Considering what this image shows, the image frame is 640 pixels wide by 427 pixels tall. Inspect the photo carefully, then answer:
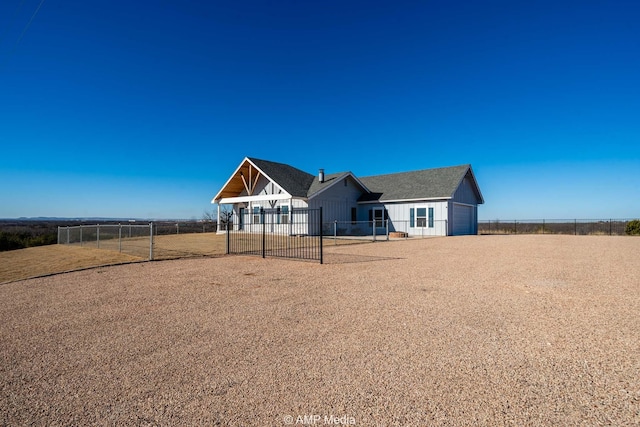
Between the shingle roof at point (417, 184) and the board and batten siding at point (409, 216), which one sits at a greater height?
the shingle roof at point (417, 184)

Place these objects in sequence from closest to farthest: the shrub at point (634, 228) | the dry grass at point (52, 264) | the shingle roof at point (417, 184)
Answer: the dry grass at point (52, 264) < the shingle roof at point (417, 184) < the shrub at point (634, 228)

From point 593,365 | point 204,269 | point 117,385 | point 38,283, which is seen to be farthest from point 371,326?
point 38,283

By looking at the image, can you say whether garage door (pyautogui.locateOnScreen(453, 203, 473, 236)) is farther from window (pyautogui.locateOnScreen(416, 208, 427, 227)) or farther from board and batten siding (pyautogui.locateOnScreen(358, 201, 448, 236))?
window (pyautogui.locateOnScreen(416, 208, 427, 227))

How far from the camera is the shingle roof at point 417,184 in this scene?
2513 cm

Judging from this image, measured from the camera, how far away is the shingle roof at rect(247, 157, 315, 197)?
24625 mm

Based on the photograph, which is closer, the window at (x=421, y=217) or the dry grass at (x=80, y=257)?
the dry grass at (x=80, y=257)

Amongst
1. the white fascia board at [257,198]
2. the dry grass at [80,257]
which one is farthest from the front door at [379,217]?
the dry grass at [80,257]

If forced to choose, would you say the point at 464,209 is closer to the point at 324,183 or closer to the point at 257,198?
the point at 324,183

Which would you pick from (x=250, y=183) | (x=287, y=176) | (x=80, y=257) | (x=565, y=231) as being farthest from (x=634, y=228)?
(x=80, y=257)

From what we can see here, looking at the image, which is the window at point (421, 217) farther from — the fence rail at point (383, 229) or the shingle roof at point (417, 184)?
the shingle roof at point (417, 184)

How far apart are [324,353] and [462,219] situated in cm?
2565

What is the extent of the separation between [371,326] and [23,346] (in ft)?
14.7

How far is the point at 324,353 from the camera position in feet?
12.5

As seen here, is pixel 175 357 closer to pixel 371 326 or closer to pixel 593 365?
pixel 371 326
